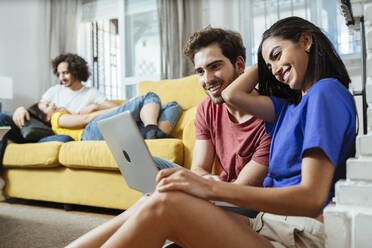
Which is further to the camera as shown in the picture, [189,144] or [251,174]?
[189,144]

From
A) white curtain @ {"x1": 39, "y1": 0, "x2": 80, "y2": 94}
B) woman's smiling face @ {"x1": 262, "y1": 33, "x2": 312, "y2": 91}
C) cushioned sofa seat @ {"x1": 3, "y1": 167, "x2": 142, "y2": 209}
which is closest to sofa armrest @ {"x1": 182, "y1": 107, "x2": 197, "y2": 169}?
cushioned sofa seat @ {"x1": 3, "y1": 167, "x2": 142, "y2": 209}

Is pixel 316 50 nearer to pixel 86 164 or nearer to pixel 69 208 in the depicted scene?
pixel 86 164

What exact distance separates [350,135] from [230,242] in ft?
1.13

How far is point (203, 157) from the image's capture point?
4.61ft

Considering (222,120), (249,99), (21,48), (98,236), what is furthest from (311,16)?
(21,48)

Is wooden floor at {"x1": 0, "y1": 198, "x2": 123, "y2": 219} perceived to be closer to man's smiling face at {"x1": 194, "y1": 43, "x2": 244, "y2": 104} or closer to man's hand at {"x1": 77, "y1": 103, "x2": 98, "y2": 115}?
man's hand at {"x1": 77, "y1": 103, "x2": 98, "y2": 115}

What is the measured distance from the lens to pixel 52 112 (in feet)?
10.1

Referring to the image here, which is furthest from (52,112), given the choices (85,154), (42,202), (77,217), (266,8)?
(266,8)

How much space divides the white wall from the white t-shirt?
1.53 metres

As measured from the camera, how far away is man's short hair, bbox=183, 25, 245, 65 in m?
1.41

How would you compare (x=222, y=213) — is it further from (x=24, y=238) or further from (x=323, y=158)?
(x=24, y=238)

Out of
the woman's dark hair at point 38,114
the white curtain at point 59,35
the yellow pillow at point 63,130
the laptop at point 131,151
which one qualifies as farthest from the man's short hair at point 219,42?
the white curtain at point 59,35

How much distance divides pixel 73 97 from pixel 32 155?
0.84 meters

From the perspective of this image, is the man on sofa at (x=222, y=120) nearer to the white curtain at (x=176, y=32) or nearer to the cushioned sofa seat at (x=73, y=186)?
the cushioned sofa seat at (x=73, y=186)
